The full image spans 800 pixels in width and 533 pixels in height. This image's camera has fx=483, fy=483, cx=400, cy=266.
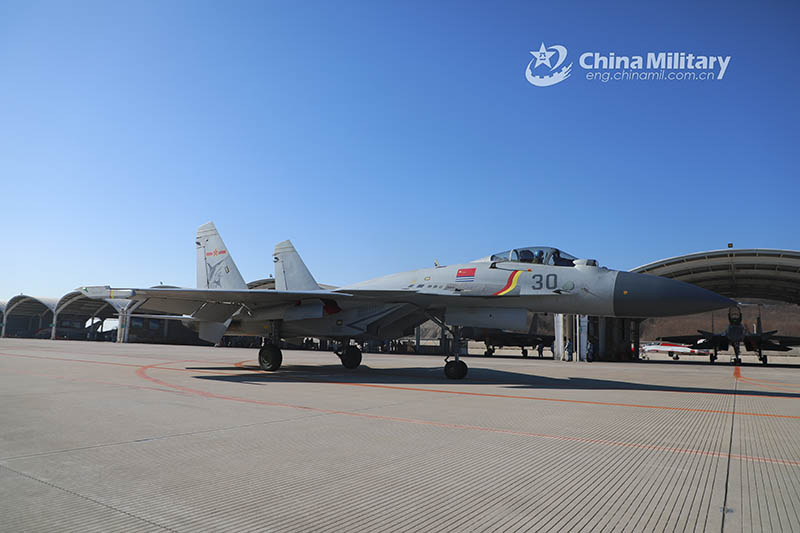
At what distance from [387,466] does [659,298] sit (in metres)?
7.10

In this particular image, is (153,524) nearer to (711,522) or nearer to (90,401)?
(711,522)

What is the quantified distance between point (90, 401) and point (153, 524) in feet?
15.8

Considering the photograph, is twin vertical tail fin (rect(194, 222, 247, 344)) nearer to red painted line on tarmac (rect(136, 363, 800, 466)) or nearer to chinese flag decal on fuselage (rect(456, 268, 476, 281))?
chinese flag decal on fuselage (rect(456, 268, 476, 281))

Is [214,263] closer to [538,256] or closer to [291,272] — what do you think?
[291,272]

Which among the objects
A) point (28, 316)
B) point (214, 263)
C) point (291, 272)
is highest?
point (214, 263)

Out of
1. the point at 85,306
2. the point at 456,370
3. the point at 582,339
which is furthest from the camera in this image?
the point at 85,306

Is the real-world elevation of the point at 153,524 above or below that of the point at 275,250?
below

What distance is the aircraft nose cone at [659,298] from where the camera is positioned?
331 inches

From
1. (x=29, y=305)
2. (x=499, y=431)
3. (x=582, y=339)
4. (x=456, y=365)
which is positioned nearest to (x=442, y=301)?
(x=456, y=365)

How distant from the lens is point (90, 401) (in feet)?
20.3

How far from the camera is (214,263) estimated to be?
51.3 ft

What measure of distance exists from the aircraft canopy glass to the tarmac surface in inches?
151

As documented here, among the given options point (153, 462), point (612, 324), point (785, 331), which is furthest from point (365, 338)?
point (785, 331)

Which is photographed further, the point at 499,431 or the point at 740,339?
the point at 740,339
